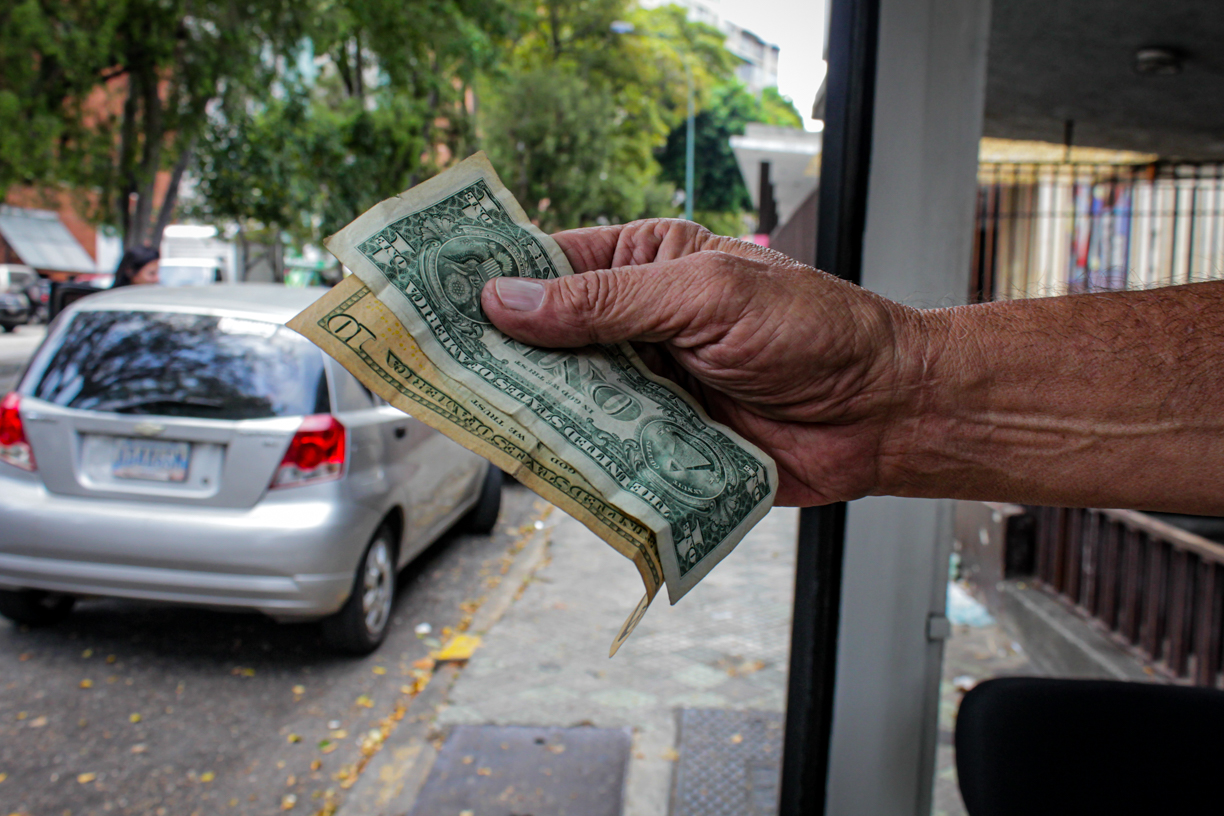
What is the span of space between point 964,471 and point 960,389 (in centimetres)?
14

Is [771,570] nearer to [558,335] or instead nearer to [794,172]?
[558,335]

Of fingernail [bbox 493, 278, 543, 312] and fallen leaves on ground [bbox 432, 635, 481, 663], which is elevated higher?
fingernail [bbox 493, 278, 543, 312]

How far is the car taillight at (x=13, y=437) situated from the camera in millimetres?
4148

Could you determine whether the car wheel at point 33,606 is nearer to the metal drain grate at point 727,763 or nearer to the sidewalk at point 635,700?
the sidewalk at point 635,700

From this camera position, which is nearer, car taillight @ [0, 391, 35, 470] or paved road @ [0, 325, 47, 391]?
car taillight @ [0, 391, 35, 470]

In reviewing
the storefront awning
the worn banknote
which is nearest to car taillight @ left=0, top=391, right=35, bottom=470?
the worn banknote

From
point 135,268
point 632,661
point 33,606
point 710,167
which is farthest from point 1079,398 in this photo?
point 710,167

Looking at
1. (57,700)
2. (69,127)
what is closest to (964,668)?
(57,700)

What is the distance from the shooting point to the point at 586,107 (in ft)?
76.0

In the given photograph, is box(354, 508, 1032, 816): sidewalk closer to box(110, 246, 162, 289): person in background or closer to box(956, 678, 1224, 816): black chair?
box(956, 678, 1224, 816): black chair

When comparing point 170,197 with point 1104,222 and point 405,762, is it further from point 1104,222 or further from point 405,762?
point 1104,222

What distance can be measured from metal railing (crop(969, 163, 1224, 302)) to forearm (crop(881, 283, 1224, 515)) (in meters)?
7.22

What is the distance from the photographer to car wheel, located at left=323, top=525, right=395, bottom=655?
4398mm

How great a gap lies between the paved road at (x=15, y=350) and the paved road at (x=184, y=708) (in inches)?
313
